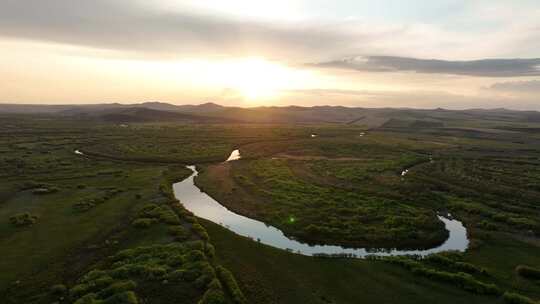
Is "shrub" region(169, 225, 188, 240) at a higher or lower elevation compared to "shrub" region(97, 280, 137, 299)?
higher

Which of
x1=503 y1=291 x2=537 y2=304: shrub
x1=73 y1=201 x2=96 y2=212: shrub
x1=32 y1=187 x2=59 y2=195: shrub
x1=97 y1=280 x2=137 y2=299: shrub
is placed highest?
x1=32 y1=187 x2=59 y2=195: shrub

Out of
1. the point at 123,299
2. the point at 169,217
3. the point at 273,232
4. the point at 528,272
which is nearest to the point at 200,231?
the point at 169,217

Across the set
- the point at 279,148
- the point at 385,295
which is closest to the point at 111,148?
the point at 279,148

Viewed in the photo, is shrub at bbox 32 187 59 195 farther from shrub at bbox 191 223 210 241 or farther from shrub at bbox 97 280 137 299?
shrub at bbox 97 280 137 299

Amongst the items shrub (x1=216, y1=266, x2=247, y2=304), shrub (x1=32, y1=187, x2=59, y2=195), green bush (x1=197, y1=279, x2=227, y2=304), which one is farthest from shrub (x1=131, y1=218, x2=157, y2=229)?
shrub (x1=32, y1=187, x2=59, y2=195)

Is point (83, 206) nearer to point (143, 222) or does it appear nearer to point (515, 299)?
point (143, 222)

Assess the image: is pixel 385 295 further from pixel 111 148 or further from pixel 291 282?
pixel 111 148
